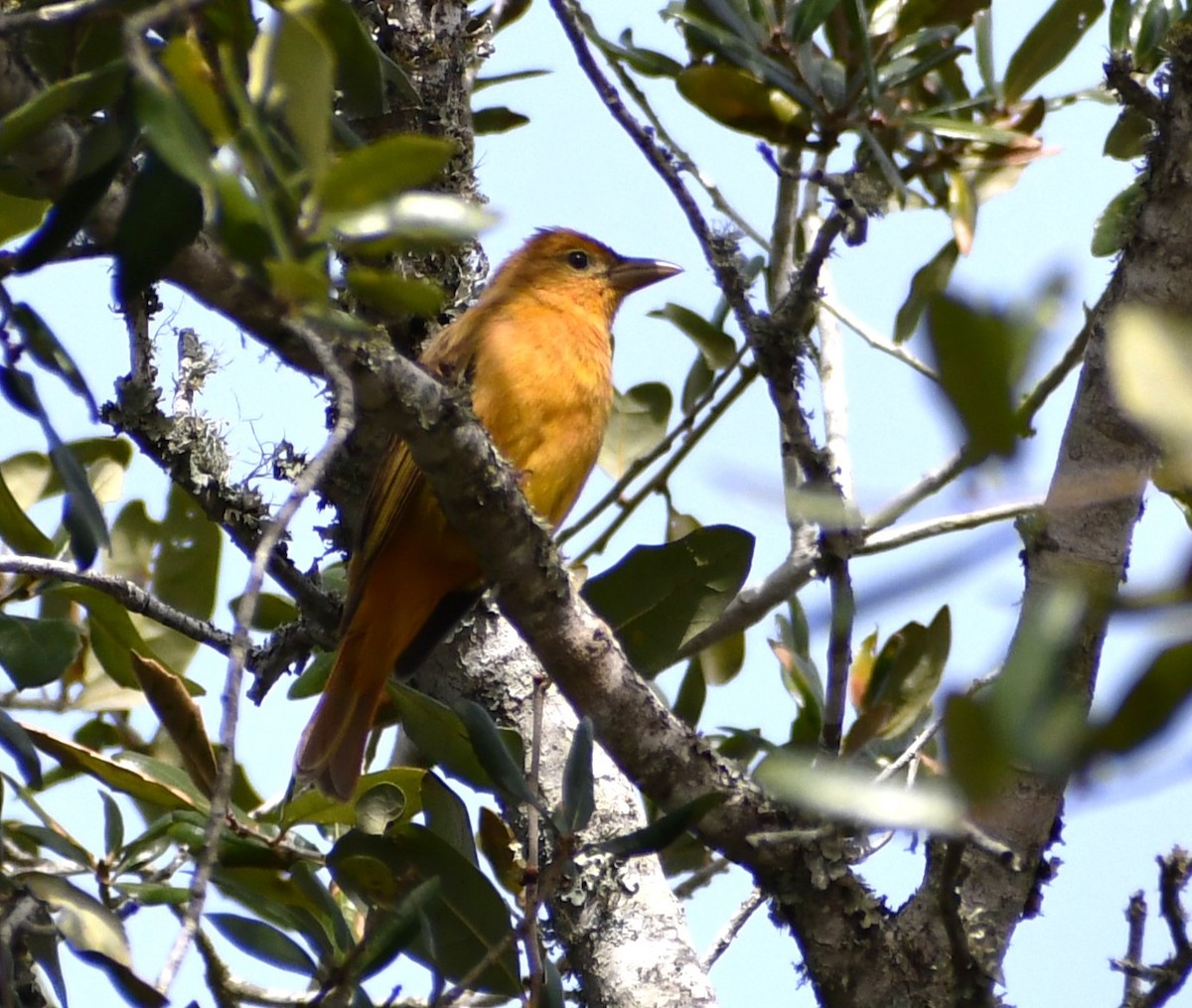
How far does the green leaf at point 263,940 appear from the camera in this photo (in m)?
2.36

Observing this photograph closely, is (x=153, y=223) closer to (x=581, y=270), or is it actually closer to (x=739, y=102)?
(x=739, y=102)

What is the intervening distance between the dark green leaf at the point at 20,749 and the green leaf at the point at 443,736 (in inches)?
26.5

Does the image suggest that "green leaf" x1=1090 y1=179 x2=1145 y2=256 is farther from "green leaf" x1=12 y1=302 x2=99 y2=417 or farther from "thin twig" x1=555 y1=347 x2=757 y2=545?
"green leaf" x1=12 y1=302 x2=99 y2=417

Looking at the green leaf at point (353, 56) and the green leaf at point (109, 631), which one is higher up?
the green leaf at point (353, 56)

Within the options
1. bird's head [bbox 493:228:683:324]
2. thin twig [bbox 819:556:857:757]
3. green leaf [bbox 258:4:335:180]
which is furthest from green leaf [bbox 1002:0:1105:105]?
green leaf [bbox 258:4:335:180]

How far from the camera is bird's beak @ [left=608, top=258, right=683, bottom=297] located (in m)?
5.27

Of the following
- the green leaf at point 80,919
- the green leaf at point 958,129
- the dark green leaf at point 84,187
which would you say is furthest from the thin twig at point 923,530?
the dark green leaf at point 84,187

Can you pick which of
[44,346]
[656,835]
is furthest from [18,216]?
[656,835]

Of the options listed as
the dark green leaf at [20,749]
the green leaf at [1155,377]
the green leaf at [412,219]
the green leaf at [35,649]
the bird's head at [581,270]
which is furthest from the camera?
the bird's head at [581,270]

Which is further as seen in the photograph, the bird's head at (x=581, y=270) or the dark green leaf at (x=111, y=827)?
the bird's head at (x=581, y=270)

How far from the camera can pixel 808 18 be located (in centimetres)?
269

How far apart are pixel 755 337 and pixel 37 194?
47.8 inches

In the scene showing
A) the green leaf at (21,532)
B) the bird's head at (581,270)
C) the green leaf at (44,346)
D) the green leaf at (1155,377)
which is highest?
the bird's head at (581,270)

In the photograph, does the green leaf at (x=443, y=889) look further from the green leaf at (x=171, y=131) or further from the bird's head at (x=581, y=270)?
the bird's head at (x=581, y=270)
